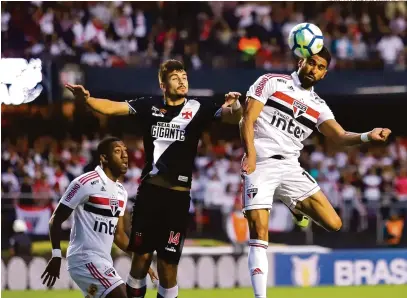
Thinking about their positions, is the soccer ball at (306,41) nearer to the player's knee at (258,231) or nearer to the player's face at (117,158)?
the player's knee at (258,231)

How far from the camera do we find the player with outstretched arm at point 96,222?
8.40 m

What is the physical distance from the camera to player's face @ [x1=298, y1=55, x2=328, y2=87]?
9109mm

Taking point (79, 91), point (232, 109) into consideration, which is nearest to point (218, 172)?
point (232, 109)

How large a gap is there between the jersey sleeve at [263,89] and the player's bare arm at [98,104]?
1.18 m

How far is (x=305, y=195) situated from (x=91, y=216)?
2.06 meters

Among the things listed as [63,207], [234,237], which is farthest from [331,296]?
[63,207]

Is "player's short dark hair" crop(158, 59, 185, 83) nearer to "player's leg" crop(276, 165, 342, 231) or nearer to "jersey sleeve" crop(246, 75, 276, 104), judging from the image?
"jersey sleeve" crop(246, 75, 276, 104)

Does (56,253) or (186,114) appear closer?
(56,253)

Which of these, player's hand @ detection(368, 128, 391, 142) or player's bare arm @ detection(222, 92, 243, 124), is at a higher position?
player's bare arm @ detection(222, 92, 243, 124)

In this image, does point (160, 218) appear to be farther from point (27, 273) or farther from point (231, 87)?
point (231, 87)

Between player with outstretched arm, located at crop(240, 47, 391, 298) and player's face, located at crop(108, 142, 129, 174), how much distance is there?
1115 millimetres

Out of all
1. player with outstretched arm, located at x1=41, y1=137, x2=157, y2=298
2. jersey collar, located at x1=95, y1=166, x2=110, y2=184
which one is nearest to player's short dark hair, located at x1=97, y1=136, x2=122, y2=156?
player with outstretched arm, located at x1=41, y1=137, x2=157, y2=298

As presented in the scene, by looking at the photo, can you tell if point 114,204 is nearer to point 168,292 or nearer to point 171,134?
point 171,134

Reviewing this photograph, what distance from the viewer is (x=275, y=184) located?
9086mm
